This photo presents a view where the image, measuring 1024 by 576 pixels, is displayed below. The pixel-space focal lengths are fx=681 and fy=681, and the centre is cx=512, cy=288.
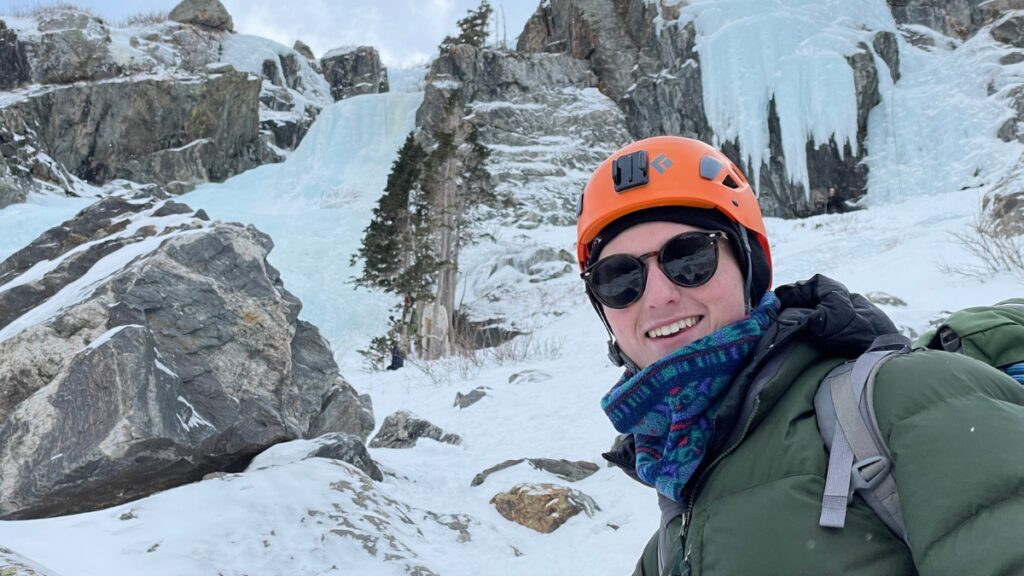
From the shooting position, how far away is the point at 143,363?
377cm

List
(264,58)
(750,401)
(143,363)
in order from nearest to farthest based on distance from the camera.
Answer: (750,401) < (143,363) < (264,58)

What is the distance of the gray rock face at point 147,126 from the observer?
29.1 meters

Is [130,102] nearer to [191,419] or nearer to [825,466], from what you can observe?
[191,419]

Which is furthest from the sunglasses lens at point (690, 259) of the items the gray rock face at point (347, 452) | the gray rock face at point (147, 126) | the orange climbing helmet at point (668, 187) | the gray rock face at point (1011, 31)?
the gray rock face at point (147, 126)

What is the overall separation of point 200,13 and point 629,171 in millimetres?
39398

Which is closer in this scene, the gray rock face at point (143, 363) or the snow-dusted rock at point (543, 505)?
the gray rock face at point (143, 363)

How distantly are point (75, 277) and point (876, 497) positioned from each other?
5508mm

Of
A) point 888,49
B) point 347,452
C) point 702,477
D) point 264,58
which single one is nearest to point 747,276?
point 702,477

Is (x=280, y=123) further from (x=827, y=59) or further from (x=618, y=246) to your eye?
(x=618, y=246)

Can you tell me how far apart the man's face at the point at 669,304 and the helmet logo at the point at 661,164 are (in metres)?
0.13

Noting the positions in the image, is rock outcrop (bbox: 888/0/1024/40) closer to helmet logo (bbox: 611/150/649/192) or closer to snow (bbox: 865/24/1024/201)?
snow (bbox: 865/24/1024/201)

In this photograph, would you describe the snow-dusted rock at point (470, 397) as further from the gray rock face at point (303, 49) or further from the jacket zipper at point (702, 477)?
the gray rock face at point (303, 49)

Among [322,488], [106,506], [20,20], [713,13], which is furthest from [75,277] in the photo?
[20,20]

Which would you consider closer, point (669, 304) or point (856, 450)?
point (856, 450)
